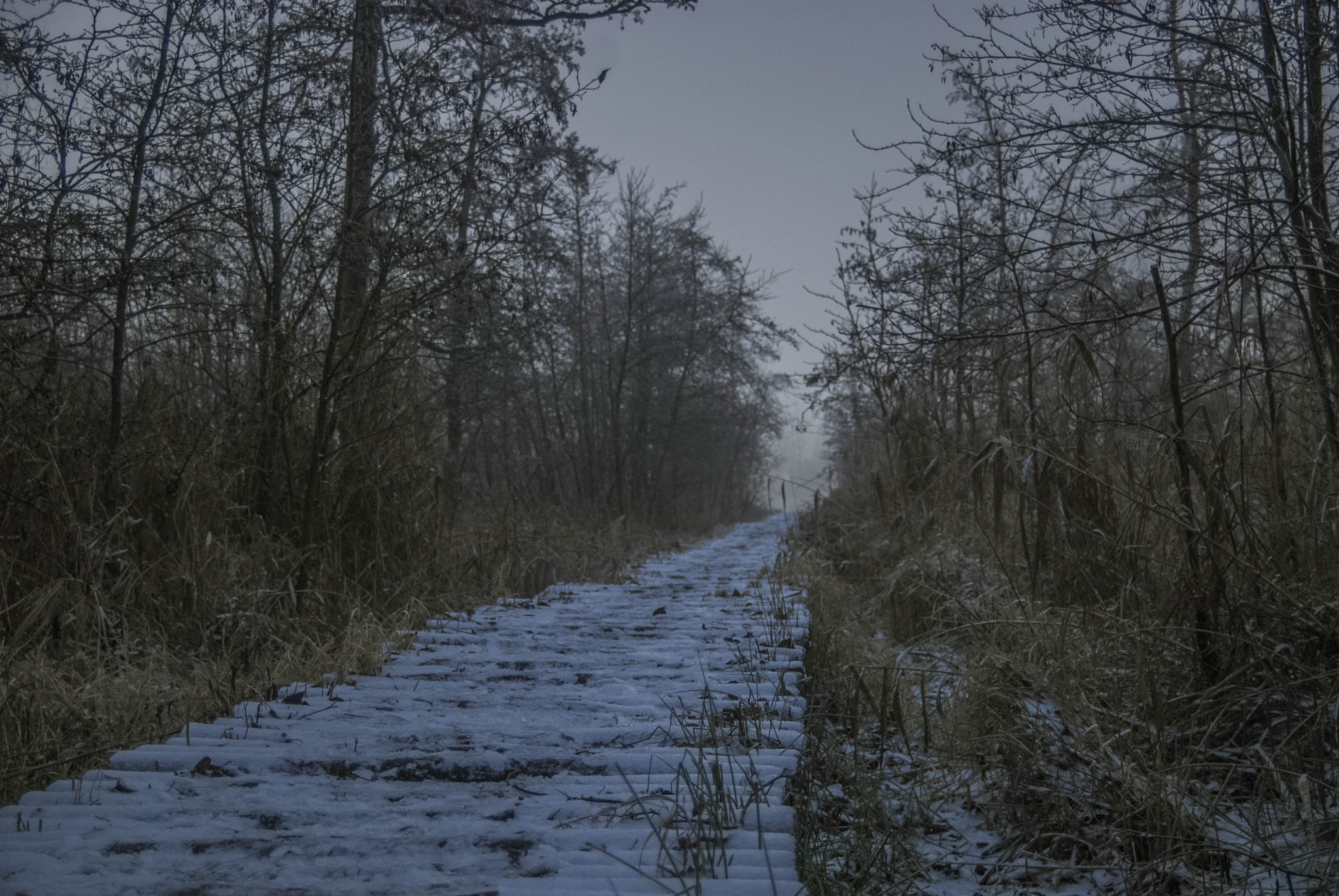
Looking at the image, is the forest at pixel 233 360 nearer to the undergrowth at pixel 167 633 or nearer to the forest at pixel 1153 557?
the undergrowth at pixel 167 633

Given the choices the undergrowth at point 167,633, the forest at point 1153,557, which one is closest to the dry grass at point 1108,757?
the forest at point 1153,557

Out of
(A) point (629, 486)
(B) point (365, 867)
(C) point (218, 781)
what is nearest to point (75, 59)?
(C) point (218, 781)

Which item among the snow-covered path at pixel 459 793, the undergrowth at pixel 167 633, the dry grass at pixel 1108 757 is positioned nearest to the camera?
the snow-covered path at pixel 459 793

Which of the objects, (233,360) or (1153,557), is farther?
(233,360)

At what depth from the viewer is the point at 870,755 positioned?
3.56 meters

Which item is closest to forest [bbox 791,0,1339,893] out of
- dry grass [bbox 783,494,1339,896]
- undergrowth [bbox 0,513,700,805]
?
dry grass [bbox 783,494,1339,896]

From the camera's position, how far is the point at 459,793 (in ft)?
8.36

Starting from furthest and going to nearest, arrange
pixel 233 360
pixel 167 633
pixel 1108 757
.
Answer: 1. pixel 233 360
2. pixel 167 633
3. pixel 1108 757

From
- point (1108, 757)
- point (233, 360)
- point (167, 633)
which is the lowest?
point (1108, 757)

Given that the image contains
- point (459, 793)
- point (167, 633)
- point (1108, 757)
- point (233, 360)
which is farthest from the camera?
point (233, 360)

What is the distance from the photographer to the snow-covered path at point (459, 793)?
6.61 ft

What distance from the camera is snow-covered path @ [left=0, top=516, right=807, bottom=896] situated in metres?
2.01

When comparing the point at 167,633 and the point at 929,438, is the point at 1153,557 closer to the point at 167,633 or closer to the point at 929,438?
the point at 929,438

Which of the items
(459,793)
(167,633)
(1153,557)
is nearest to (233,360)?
(167,633)
